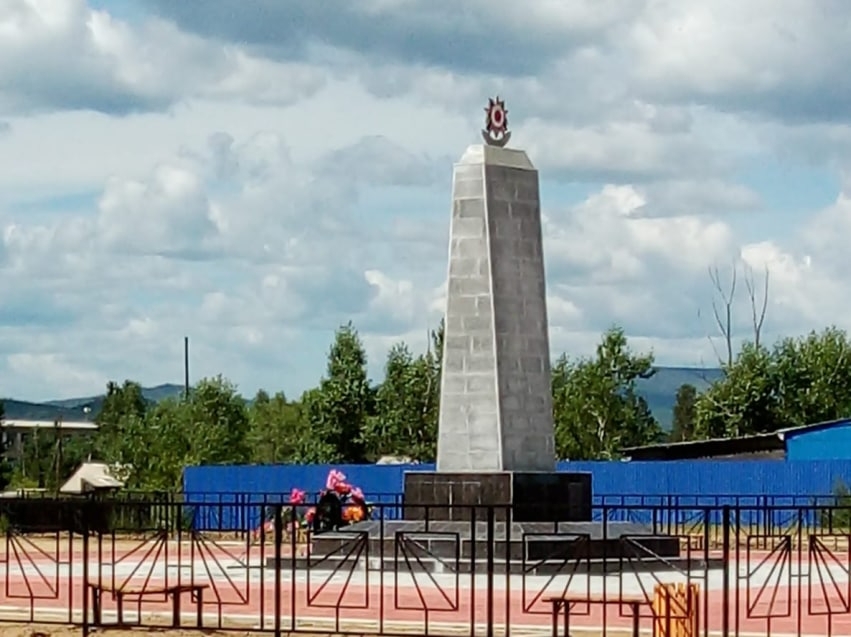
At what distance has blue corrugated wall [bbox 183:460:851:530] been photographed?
37219mm

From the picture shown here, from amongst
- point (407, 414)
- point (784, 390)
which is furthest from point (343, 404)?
point (784, 390)

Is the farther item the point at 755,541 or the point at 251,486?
the point at 251,486

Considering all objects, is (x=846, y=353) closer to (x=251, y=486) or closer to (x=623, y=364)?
Result: (x=623, y=364)

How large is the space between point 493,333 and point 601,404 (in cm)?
3390

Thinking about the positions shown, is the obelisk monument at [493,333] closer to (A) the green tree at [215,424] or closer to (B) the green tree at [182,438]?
(B) the green tree at [182,438]

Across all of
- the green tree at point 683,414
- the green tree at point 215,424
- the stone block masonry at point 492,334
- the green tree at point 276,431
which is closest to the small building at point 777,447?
the green tree at point 215,424

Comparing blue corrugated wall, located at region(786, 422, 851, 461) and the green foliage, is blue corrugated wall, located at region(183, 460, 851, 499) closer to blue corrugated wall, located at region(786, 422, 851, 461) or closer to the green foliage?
blue corrugated wall, located at region(786, 422, 851, 461)

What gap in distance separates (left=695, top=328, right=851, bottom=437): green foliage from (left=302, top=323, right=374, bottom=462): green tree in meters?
12.3

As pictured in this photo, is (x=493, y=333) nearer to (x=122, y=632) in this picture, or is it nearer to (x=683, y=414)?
(x=122, y=632)

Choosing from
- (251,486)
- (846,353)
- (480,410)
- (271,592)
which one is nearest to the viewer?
(271,592)

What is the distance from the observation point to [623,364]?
5875cm

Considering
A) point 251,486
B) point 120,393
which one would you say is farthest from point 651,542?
point 120,393

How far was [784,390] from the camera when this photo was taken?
60719 millimetres

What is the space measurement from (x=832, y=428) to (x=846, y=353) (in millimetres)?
17926
